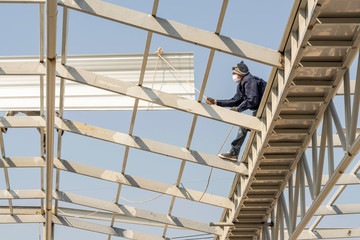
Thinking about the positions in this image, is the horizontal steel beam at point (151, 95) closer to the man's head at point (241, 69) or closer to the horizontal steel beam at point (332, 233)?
the man's head at point (241, 69)

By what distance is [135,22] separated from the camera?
35.3 ft

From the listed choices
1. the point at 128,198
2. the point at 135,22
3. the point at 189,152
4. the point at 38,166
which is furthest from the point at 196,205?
the point at 135,22

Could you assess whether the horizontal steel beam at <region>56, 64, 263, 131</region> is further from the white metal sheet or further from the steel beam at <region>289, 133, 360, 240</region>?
the steel beam at <region>289, 133, 360, 240</region>

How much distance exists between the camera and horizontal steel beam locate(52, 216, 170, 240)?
17.8 m

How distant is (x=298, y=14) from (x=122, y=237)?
10.2m

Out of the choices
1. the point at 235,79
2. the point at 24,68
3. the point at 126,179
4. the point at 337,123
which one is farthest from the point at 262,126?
the point at 24,68

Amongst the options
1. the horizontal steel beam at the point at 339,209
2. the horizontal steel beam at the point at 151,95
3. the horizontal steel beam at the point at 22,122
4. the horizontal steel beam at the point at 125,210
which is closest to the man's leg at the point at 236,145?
the horizontal steel beam at the point at 151,95

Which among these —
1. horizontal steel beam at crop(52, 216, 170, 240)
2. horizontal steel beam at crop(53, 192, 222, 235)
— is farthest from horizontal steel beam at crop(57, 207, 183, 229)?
horizontal steel beam at crop(53, 192, 222, 235)

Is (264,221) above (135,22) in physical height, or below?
below

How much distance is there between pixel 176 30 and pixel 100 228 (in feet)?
28.6

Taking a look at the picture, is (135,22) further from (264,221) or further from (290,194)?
(264,221)

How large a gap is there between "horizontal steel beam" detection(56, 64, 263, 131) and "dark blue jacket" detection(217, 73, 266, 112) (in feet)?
0.82

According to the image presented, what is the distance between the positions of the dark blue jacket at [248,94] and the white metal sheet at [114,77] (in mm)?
842

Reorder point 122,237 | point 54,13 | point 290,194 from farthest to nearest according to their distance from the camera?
point 122,237
point 290,194
point 54,13
